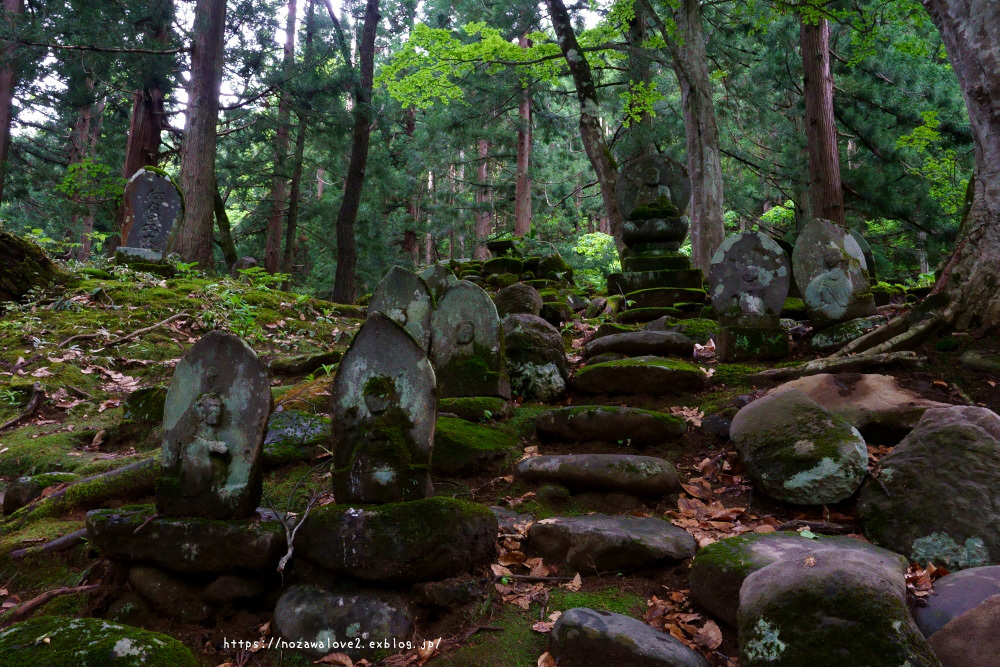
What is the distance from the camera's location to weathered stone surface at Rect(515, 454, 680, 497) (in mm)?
3578

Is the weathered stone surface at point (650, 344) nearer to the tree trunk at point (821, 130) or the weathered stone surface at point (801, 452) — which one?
the weathered stone surface at point (801, 452)

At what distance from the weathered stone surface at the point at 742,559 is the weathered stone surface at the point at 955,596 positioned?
14 cm

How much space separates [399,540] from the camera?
8.34 feet

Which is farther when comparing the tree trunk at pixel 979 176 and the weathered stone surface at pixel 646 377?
the weathered stone surface at pixel 646 377

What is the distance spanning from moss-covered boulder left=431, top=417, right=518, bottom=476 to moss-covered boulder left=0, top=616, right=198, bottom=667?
6.51 feet

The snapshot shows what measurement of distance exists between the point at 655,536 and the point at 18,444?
4.96m

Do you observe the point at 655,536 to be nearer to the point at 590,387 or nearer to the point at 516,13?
the point at 590,387

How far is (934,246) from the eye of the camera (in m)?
12.7

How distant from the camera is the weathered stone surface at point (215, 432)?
2773 millimetres

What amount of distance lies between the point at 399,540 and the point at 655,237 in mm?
7754

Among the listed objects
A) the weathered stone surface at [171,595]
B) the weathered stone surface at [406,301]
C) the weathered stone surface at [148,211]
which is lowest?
the weathered stone surface at [171,595]

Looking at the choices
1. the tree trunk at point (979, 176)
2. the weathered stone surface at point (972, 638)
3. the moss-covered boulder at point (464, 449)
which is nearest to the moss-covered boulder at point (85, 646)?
the moss-covered boulder at point (464, 449)

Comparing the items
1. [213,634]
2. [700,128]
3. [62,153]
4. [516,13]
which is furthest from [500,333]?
[62,153]

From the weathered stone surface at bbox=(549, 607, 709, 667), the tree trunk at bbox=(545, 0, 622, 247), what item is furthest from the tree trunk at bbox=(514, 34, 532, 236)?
the weathered stone surface at bbox=(549, 607, 709, 667)
